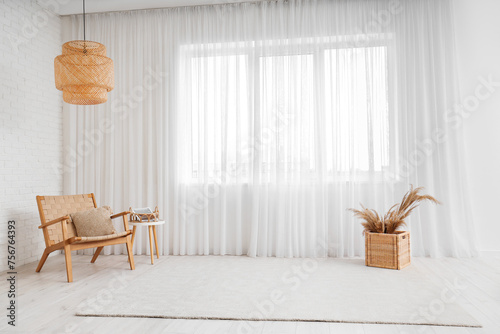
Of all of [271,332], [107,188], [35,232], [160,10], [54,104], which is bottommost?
[271,332]

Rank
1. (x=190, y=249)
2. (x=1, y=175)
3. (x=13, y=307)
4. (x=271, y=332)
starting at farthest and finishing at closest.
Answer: (x=190, y=249) < (x=1, y=175) < (x=13, y=307) < (x=271, y=332)

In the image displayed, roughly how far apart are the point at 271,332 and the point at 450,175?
2896 millimetres

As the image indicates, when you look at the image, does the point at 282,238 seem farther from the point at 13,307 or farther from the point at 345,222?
the point at 13,307

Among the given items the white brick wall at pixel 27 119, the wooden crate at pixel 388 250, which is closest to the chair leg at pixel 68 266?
the white brick wall at pixel 27 119

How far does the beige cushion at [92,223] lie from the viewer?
3.77 m

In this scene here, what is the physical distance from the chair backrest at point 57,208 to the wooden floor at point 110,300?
1.18 feet

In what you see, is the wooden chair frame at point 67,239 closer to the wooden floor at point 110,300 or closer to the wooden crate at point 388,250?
the wooden floor at point 110,300

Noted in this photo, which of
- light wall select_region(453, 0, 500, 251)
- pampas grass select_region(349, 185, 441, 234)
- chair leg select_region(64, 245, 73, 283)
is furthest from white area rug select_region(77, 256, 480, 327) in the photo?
light wall select_region(453, 0, 500, 251)

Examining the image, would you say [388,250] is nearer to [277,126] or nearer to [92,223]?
[277,126]

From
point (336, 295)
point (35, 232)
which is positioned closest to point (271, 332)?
point (336, 295)

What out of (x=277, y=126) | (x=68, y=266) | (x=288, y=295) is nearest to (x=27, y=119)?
(x=68, y=266)

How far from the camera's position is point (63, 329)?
2.36 metres

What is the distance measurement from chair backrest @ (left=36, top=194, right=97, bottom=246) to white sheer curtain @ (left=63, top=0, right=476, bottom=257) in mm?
443

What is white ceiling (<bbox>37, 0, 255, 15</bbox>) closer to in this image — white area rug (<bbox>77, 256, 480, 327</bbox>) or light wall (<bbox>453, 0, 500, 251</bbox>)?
light wall (<bbox>453, 0, 500, 251</bbox>)
